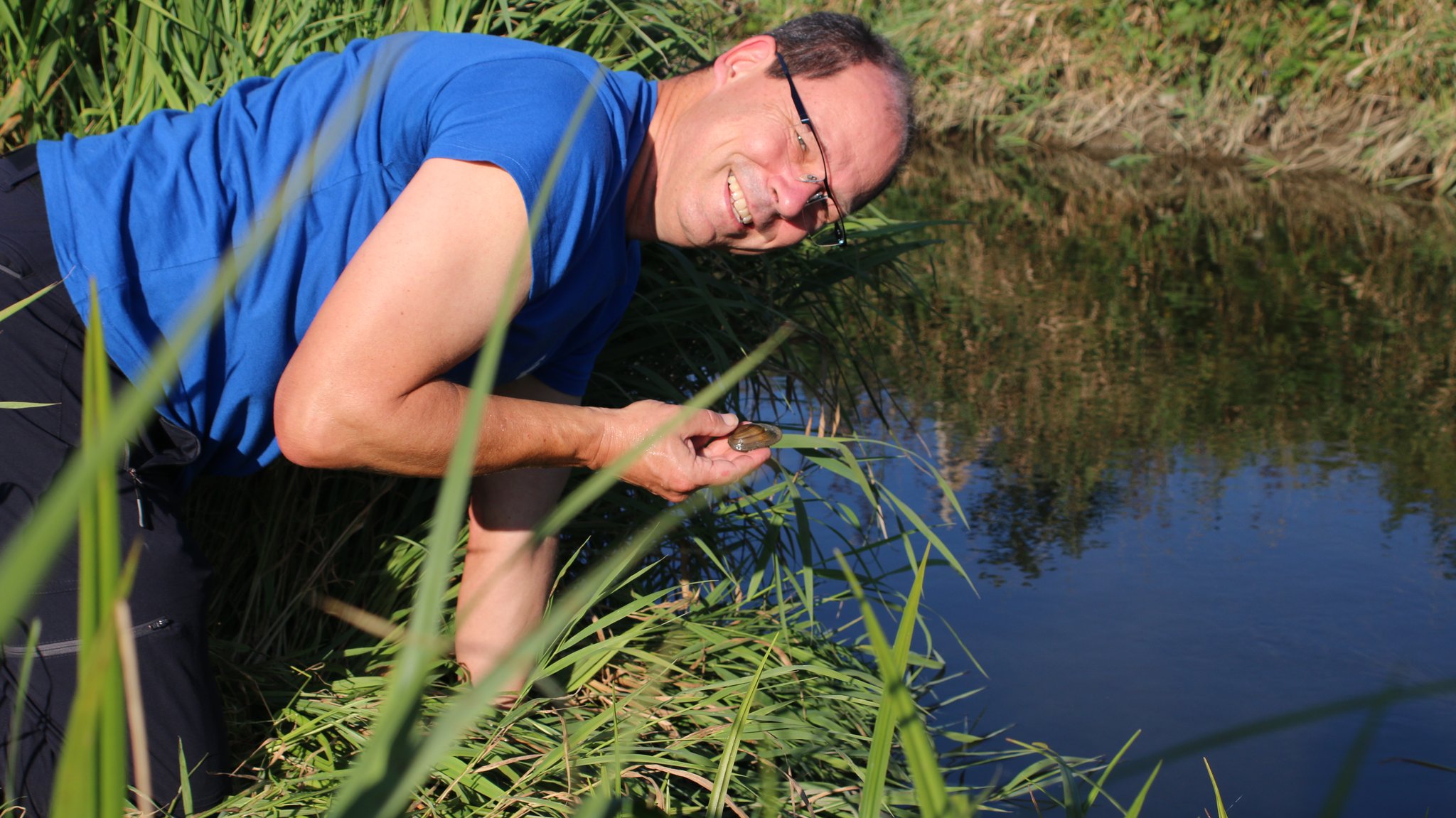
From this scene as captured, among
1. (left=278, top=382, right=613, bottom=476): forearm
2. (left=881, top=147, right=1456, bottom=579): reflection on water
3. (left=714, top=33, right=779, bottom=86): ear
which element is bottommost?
(left=881, top=147, right=1456, bottom=579): reflection on water

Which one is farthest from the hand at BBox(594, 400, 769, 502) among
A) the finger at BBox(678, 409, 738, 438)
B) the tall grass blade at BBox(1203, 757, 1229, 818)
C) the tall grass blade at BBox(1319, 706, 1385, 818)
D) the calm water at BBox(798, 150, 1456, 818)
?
the tall grass blade at BBox(1319, 706, 1385, 818)

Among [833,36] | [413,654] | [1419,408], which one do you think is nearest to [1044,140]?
[1419,408]

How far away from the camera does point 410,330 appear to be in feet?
4.44

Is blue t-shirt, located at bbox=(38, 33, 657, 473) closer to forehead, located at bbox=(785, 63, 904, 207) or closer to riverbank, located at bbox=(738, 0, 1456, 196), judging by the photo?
forehead, located at bbox=(785, 63, 904, 207)

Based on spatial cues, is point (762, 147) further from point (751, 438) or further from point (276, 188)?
point (276, 188)

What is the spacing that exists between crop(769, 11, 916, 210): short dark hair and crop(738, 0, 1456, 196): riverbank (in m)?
6.15

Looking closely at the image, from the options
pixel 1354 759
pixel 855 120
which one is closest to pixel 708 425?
pixel 855 120

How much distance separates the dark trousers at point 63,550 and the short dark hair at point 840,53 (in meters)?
0.93

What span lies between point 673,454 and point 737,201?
351mm

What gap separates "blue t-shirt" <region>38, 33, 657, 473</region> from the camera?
149cm

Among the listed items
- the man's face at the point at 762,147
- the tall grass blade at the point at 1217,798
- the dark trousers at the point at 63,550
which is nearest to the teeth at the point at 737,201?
the man's face at the point at 762,147

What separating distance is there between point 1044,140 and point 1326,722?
746cm

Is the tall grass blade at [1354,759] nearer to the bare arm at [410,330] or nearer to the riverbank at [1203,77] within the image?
the bare arm at [410,330]

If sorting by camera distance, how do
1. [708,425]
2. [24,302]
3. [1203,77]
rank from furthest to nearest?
[1203,77] → [708,425] → [24,302]
